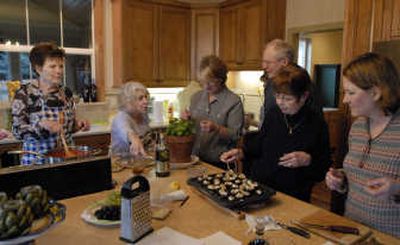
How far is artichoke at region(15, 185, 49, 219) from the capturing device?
932mm

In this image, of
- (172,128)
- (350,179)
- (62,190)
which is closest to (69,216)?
(62,190)

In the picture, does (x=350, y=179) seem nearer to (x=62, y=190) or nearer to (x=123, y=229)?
(x=123, y=229)

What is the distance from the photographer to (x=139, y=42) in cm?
409

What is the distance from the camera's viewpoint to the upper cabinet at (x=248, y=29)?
3.93 m

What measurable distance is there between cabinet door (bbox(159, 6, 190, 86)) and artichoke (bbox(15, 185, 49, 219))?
3428 millimetres

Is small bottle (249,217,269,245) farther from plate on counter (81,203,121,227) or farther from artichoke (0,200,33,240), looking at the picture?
artichoke (0,200,33,240)

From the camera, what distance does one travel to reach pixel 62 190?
1.47m

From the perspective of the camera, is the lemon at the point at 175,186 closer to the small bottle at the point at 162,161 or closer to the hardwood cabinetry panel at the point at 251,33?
the small bottle at the point at 162,161

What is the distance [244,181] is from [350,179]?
455 mm

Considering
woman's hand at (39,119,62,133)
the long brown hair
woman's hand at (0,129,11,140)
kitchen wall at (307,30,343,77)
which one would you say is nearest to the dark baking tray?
the long brown hair

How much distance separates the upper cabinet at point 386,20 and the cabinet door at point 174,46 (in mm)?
2445

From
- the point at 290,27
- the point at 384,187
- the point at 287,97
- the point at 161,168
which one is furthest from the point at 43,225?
the point at 290,27

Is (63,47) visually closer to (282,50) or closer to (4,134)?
(4,134)

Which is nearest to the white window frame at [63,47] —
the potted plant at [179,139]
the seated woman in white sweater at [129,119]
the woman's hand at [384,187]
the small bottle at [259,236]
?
the seated woman in white sweater at [129,119]
